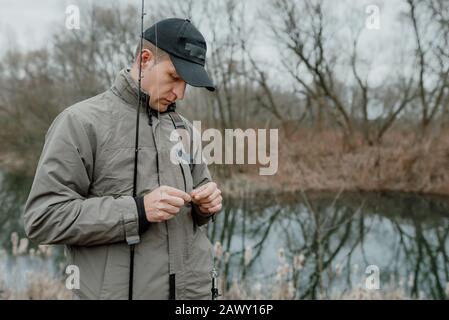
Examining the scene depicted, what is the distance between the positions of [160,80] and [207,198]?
1.37ft

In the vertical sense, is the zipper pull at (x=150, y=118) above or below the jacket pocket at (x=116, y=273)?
above

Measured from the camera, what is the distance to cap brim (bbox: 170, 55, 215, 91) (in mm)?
1280

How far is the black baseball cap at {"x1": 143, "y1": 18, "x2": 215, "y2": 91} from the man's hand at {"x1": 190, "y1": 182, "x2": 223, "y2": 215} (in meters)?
0.34

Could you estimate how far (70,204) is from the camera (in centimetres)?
111

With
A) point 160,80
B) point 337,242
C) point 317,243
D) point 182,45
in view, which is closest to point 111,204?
point 160,80

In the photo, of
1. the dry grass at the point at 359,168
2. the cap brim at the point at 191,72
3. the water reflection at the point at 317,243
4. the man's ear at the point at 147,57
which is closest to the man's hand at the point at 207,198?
the cap brim at the point at 191,72

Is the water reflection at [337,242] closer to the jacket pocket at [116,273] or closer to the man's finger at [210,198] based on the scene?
the man's finger at [210,198]

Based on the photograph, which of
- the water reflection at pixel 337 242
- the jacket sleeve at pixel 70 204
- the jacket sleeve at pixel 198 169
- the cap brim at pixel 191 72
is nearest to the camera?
the jacket sleeve at pixel 70 204

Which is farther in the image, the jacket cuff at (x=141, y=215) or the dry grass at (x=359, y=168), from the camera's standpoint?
the dry grass at (x=359, y=168)

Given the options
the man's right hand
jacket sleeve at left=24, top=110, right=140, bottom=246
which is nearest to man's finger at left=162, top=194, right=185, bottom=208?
the man's right hand

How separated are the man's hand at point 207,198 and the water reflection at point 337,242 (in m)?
3.26

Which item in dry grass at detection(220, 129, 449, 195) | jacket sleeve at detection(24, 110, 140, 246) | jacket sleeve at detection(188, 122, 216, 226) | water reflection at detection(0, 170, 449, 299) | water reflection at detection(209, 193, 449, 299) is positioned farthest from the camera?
dry grass at detection(220, 129, 449, 195)

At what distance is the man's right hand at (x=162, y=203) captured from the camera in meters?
1.13

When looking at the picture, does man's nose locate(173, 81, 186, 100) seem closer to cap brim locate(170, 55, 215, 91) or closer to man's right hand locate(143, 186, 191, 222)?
cap brim locate(170, 55, 215, 91)
